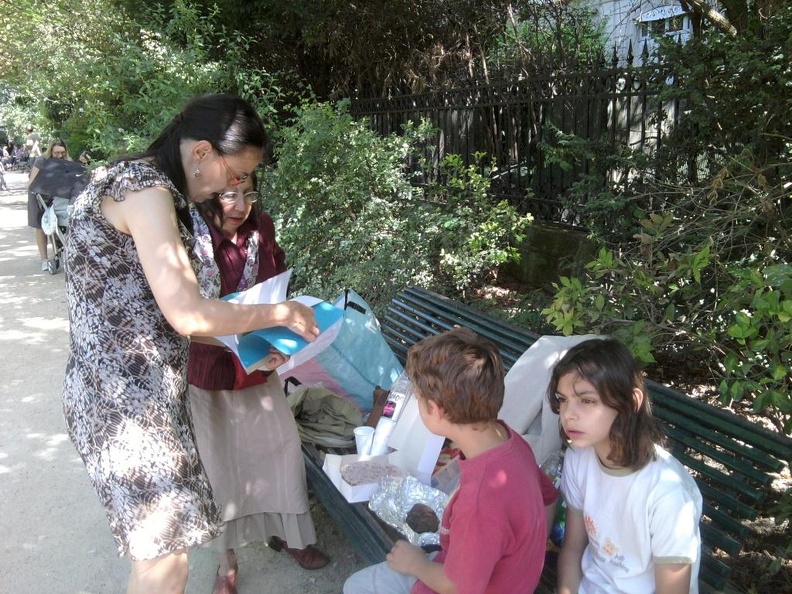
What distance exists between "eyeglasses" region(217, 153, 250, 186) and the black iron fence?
3.19 metres

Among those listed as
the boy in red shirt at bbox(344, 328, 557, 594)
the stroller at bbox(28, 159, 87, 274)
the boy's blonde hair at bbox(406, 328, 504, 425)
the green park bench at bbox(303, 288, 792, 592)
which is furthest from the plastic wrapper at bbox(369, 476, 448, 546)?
the stroller at bbox(28, 159, 87, 274)

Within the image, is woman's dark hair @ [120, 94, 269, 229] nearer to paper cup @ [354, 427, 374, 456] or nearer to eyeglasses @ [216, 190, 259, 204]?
eyeglasses @ [216, 190, 259, 204]

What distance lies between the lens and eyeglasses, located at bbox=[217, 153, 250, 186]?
1960 millimetres

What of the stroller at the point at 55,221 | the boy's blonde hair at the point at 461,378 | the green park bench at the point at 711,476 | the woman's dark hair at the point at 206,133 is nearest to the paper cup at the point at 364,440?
the green park bench at the point at 711,476

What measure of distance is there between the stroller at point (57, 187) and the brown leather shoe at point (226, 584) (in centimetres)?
663

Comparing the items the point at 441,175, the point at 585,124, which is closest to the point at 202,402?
the point at 585,124

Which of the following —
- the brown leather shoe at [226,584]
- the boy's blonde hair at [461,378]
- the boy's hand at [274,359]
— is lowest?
the brown leather shoe at [226,584]

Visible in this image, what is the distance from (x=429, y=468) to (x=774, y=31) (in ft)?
8.72

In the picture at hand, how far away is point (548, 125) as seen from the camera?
18.2ft

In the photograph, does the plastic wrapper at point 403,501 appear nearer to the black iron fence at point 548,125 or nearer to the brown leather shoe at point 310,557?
the brown leather shoe at point 310,557

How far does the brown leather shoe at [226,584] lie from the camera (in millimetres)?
2696

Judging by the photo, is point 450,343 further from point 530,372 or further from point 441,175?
point 441,175

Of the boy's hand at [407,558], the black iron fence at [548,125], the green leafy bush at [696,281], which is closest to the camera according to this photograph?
the boy's hand at [407,558]

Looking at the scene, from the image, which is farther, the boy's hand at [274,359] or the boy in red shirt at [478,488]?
the boy's hand at [274,359]
